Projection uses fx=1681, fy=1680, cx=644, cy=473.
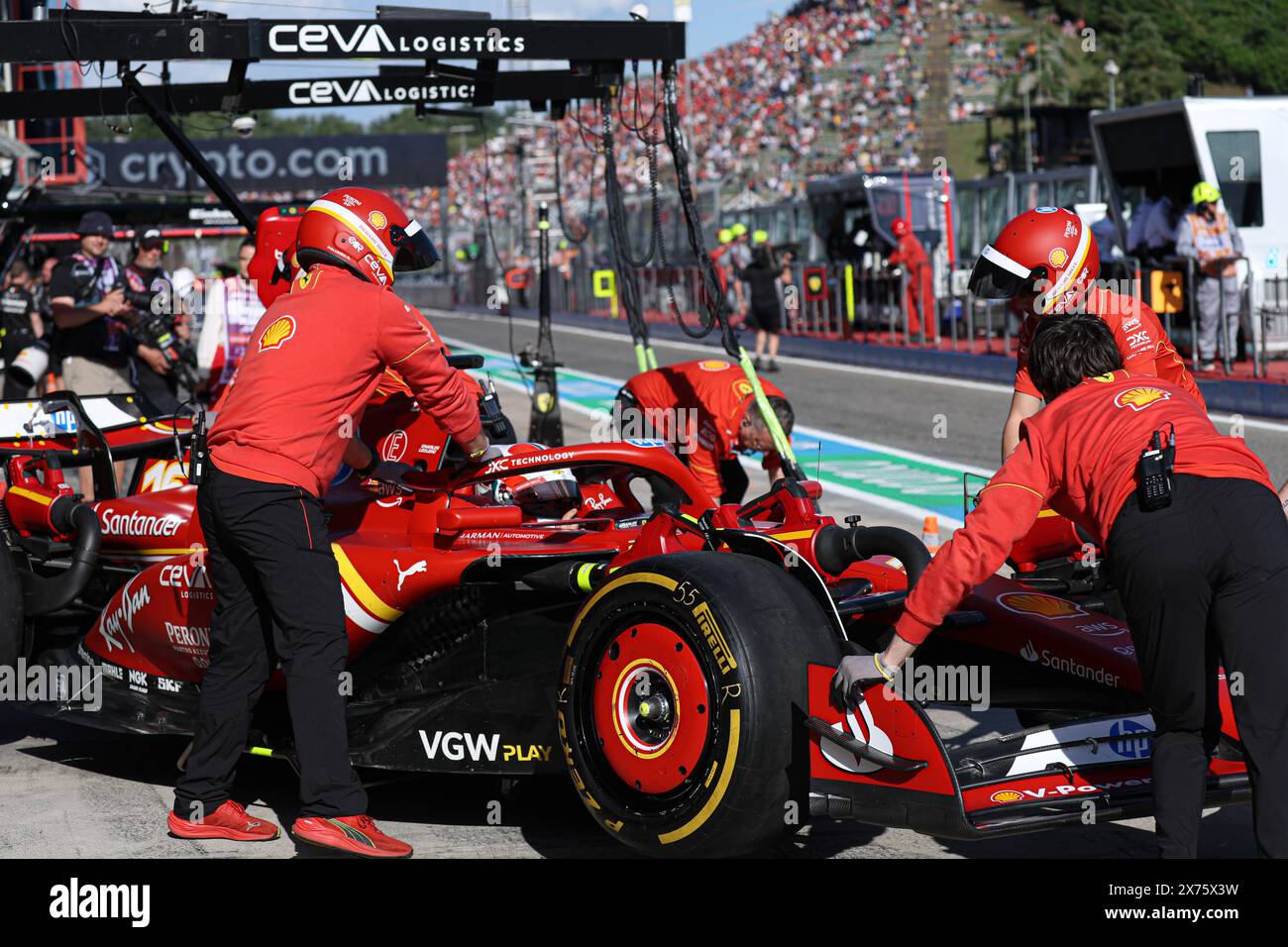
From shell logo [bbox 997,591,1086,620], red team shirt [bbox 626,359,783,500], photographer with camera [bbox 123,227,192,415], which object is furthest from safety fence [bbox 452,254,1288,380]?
shell logo [bbox 997,591,1086,620]

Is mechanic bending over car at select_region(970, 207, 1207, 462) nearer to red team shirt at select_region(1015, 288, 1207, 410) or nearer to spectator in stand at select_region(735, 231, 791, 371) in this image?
red team shirt at select_region(1015, 288, 1207, 410)

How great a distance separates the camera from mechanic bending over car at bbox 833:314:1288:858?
13.0 ft

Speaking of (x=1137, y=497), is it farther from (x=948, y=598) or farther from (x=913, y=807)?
(x=913, y=807)

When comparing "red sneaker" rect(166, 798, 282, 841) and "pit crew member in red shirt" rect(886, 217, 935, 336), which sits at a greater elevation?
"pit crew member in red shirt" rect(886, 217, 935, 336)

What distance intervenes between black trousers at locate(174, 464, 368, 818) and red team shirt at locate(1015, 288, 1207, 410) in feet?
7.97

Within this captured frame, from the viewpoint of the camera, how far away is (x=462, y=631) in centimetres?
525

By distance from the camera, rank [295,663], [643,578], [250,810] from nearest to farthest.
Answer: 1. [643,578]
2. [295,663]
3. [250,810]

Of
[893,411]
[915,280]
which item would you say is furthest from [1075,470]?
[915,280]

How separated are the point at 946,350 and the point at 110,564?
1665cm

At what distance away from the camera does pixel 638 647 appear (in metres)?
4.50

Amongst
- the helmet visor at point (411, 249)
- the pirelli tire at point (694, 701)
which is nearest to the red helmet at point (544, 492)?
the helmet visor at point (411, 249)

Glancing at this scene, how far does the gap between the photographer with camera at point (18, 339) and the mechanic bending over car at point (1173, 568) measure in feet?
36.2

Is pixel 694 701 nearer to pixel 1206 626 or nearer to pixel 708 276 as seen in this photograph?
pixel 1206 626
